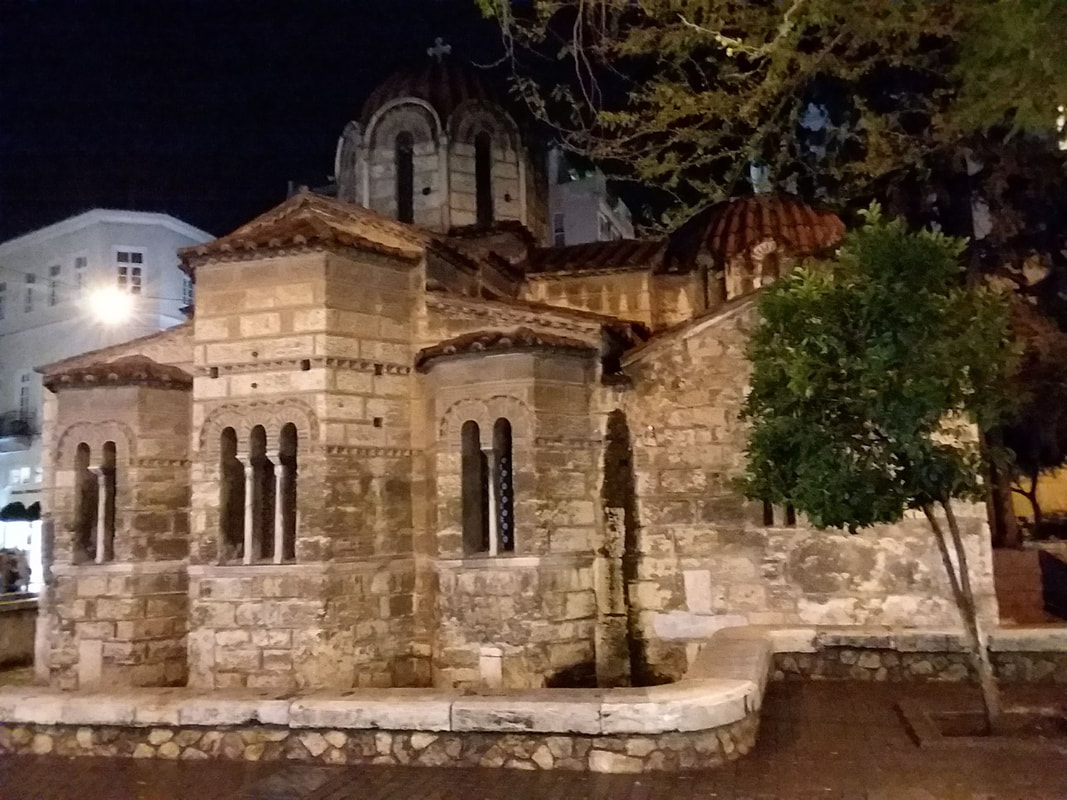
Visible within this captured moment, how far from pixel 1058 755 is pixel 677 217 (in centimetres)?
554

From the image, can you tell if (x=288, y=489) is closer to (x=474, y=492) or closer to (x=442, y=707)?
(x=474, y=492)

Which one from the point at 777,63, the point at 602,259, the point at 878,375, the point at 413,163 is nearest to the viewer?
the point at 878,375

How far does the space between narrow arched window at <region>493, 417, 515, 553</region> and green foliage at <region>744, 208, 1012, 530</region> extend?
11.8 ft

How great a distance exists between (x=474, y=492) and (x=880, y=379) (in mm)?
4799

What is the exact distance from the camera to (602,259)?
14266mm

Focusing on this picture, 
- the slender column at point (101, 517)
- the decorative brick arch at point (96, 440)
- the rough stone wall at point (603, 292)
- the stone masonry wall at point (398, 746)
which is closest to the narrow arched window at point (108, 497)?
the slender column at point (101, 517)

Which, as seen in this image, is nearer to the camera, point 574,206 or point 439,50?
point 439,50

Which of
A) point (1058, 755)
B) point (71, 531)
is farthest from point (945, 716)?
point (71, 531)

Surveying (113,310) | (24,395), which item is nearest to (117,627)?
(113,310)

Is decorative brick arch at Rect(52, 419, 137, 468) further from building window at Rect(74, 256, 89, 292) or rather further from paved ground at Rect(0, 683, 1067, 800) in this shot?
building window at Rect(74, 256, 89, 292)

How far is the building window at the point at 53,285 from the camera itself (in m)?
24.4

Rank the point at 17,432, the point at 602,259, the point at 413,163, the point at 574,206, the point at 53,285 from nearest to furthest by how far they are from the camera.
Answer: the point at 413,163, the point at 602,259, the point at 574,206, the point at 17,432, the point at 53,285

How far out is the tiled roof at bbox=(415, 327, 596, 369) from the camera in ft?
29.6

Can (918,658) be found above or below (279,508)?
below
